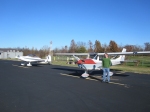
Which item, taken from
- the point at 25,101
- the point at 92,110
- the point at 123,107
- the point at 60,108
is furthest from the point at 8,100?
the point at 123,107

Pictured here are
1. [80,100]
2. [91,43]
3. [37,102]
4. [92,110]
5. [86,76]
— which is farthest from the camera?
[91,43]

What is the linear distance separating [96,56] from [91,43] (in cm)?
6731

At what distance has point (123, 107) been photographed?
17.6 ft

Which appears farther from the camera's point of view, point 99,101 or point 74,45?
point 74,45

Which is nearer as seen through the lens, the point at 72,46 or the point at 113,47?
the point at 113,47

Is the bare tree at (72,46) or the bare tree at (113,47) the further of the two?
the bare tree at (72,46)

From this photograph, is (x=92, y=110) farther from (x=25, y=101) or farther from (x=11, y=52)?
(x=11, y=52)

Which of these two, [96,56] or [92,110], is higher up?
[96,56]

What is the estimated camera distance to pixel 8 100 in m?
6.06

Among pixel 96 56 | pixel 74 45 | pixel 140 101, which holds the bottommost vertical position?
pixel 140 101

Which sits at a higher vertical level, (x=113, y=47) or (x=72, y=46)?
(x=72, y=46)

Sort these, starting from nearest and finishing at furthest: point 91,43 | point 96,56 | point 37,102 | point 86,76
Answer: point 37,102, point 86,76, point 96,56, point 91,43

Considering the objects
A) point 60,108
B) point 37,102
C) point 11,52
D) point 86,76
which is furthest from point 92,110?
point 11,52

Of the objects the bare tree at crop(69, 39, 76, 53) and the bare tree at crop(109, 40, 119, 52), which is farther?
the bare tree at crop(69, 39, 76, 53)
